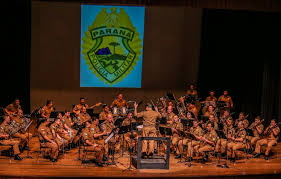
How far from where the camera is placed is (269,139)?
10.7 m

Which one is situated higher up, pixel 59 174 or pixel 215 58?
pixel 215 58

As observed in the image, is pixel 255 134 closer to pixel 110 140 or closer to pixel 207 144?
pixel 207 144

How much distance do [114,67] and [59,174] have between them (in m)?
6.91

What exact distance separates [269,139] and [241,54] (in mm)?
4391

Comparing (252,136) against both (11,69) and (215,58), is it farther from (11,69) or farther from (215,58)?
(11,69)

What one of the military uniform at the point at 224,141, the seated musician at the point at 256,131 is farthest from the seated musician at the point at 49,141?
the seated musician at the point at 256,131

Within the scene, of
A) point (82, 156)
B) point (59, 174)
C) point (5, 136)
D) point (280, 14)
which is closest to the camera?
point (59, 174)

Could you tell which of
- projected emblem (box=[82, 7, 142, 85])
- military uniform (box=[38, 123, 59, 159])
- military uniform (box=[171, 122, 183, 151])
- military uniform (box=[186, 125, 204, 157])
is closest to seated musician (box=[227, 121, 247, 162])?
military uniform (box=[186, 125, 204, 157])

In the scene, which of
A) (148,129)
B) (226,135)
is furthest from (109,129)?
(226,135)

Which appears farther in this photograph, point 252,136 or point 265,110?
point 265,110

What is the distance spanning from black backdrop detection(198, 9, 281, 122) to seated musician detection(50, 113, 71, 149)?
6951mm

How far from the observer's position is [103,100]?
1512cm

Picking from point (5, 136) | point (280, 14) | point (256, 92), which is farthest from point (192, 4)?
point (5, 136)

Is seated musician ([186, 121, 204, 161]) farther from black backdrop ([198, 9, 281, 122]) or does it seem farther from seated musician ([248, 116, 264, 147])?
black backdrop ([198, 9, 281, 122])
